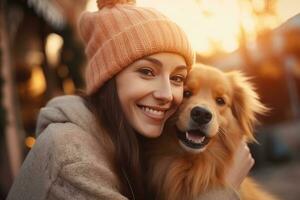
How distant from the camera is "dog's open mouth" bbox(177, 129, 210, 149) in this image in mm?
2438

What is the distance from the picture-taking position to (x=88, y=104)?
2.20 metres

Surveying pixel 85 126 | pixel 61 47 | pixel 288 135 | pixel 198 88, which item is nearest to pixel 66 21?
pixel 61 47

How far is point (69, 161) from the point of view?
5.95 ft

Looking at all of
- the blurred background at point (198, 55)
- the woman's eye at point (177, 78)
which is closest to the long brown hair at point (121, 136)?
the woman's eye at point (177, 78)

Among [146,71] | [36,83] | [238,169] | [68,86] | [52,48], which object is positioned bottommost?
[36,83]

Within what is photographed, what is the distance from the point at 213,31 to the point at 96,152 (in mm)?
1518

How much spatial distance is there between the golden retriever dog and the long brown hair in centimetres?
34

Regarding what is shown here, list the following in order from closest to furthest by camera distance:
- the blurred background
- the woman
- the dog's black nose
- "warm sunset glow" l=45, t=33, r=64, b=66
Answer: the woman → the dog's black nose → the blurred background → "warm sunset glow" l=45, t=33, r=64, b=66

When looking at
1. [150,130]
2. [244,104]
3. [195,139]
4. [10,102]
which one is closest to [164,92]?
[150,130]

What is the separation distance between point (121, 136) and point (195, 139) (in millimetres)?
489

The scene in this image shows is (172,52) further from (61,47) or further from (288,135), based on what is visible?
(288,135)

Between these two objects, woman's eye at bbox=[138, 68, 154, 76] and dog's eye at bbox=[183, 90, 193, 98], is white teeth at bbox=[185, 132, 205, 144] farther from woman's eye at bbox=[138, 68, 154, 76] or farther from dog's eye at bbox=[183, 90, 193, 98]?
woman's eye at bbox=[138, 68, 154, 76]

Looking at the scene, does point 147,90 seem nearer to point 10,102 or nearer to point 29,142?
point 10,102

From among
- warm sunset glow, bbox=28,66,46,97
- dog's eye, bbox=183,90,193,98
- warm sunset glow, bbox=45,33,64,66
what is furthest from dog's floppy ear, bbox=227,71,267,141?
warm sunset glow, bbox=28,66,46,97
